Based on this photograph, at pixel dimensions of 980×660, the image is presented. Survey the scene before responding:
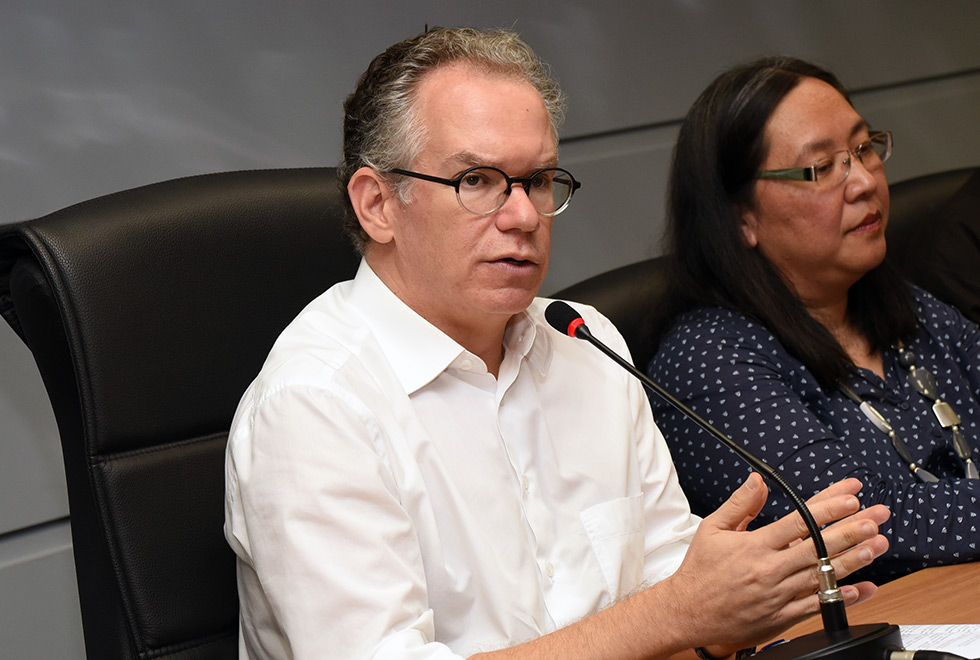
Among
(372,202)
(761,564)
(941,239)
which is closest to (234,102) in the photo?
(372,202)

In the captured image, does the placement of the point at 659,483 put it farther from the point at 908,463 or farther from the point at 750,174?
the point at 750,174

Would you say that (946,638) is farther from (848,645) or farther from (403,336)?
(403,336)

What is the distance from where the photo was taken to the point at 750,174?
181 cm

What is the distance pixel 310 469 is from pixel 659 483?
0.56 m

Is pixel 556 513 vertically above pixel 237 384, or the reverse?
pixel 237 384

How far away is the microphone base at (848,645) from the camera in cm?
88

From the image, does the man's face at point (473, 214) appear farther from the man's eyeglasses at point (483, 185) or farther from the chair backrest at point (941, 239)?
the chair backrest at point (941, 239)

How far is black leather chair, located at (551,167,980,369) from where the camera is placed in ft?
6.08

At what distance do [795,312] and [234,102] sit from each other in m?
1.05

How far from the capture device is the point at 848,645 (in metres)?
0.88

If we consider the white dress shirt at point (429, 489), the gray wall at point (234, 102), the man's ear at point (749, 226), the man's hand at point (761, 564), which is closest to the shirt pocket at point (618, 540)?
the white dress shirt at point (429, 489)

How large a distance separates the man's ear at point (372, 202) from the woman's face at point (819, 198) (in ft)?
2.56

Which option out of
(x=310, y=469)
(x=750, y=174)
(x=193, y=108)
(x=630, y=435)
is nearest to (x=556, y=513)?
(x=630, y=435)

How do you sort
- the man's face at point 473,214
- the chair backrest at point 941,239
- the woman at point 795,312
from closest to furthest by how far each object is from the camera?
the man's face at point 473,214 → the woman at point 795,312 → the chair backrest at point 941,239
